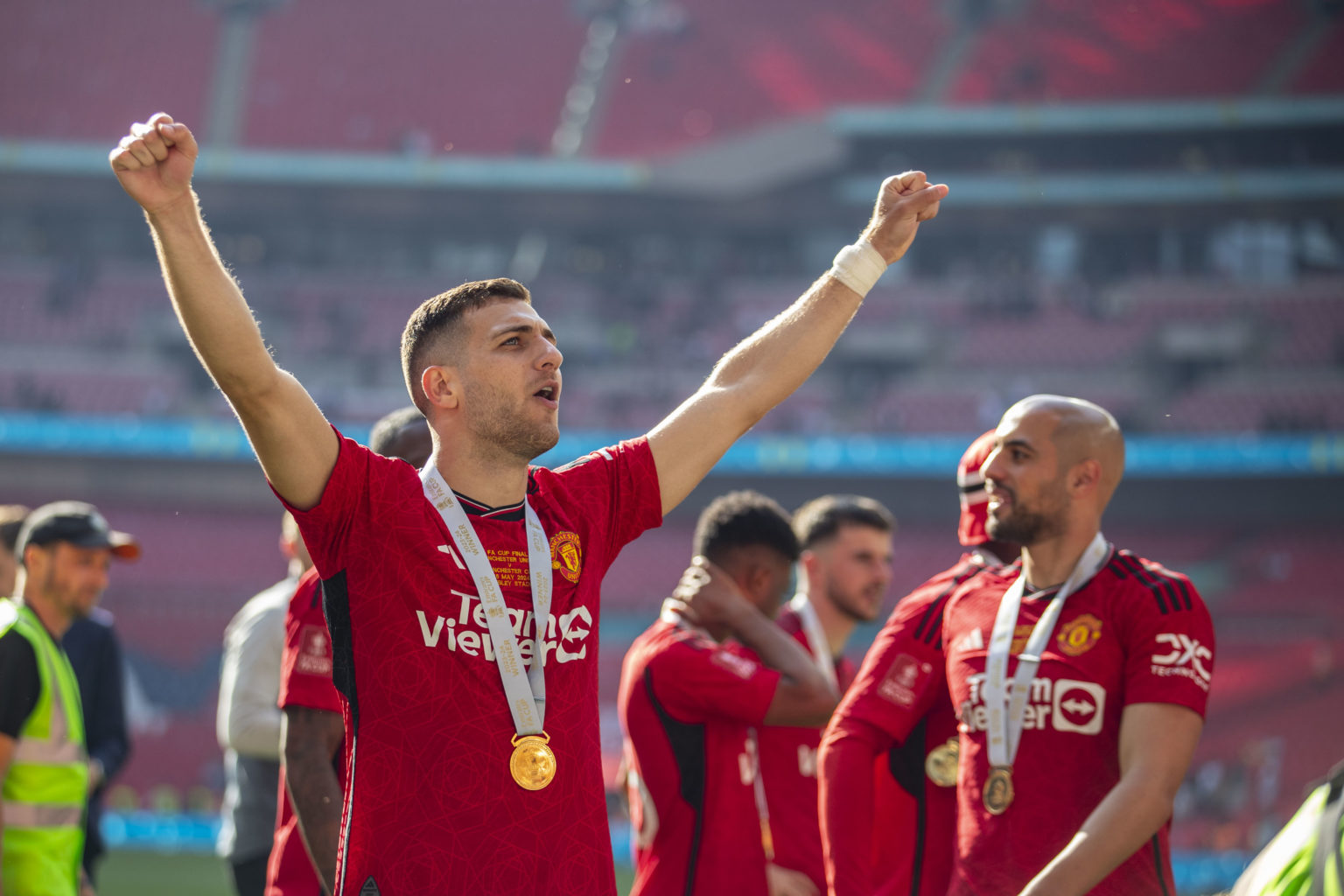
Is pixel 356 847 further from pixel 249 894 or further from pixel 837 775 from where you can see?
pixel 249 894

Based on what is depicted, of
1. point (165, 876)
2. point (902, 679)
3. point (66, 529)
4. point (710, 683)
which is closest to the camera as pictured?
point (902, 679)

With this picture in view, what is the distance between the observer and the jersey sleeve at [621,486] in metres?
2.70

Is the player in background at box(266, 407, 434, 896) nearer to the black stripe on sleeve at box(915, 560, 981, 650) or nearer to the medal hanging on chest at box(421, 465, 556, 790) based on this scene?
the medal hanging on chest at box(421, 465, 556, 790)

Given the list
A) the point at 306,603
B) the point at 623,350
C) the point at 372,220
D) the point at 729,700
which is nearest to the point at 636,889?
the point at 729,700

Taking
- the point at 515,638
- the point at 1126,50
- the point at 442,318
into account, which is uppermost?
the point at 1126,50

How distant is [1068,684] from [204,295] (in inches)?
81.3

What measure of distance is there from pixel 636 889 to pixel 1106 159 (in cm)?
2910

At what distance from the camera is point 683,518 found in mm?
24328

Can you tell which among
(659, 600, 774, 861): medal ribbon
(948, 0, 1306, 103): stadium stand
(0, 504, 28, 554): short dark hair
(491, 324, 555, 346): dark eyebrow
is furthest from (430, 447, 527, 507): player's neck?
(948, 0, 1306, 103): stadium stand

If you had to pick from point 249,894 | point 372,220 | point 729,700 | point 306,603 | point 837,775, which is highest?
point 372,220

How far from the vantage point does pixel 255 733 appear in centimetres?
431

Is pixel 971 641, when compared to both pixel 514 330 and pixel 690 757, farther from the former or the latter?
pixel 514 330

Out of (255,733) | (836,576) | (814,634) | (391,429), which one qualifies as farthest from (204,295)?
(836,576)

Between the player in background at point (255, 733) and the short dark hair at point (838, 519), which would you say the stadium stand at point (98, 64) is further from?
the short dark hair at point (838, 519)
